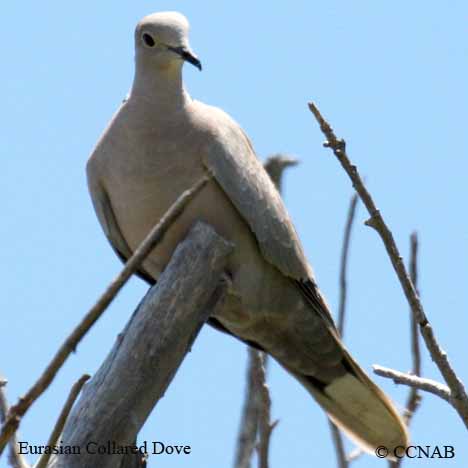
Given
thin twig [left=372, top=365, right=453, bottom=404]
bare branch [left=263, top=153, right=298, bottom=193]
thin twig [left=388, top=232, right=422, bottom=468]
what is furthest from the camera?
bare branch [left=263, top=153, right=298, bottom=193]

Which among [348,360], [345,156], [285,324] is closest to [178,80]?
[285,324]

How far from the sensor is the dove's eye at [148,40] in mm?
5020

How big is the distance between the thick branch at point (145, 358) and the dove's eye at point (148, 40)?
4.90 ft

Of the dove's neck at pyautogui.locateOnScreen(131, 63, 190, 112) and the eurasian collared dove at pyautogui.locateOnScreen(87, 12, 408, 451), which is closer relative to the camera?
the eurasian collared dove at pyautogui.locateOnScreen(87, 12, 408, 451)

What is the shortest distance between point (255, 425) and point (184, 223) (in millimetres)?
1112

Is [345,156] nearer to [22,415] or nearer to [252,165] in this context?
[22,415]

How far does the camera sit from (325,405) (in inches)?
209

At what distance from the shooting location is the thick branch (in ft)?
9.28

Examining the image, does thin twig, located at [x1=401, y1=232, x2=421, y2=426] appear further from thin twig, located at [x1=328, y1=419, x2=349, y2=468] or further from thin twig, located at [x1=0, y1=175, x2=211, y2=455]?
thin twig, located at [x1=0, y1=175, x2=211, y2=455]

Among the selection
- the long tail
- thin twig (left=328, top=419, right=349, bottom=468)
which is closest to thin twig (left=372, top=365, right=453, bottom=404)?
thin twig (left=328, top=419, right=349, bottom=468)

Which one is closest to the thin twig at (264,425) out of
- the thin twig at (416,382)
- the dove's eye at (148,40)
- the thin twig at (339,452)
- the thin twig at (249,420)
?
the thin twig at (249,420)

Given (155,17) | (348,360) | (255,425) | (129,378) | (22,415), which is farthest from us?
(348,360)

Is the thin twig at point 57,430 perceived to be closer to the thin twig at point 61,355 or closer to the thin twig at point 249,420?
the thin twig at point 61,355

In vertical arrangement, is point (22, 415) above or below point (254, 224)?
below
